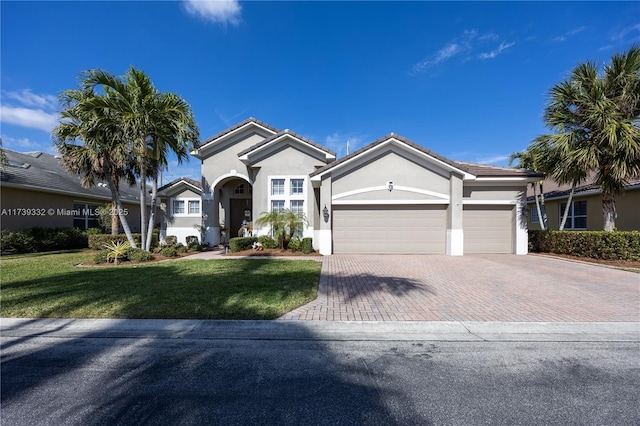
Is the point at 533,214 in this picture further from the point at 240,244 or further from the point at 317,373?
the point at 317,373

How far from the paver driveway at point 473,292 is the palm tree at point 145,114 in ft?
27.7

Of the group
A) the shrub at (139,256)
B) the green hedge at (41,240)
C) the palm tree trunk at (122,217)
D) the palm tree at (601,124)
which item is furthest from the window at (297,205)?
the green hedge at (41,240)

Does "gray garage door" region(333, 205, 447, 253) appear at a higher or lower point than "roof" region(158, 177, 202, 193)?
lower

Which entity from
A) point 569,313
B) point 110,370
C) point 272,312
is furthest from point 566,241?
point 110,370

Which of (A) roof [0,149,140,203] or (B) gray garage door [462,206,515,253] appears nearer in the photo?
(B) gray garage door [462,206,515,253]

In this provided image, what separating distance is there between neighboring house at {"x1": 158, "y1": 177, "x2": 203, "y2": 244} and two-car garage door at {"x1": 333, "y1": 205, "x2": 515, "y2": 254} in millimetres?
9601

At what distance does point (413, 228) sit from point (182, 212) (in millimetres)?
14071

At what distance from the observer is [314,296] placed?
621cm

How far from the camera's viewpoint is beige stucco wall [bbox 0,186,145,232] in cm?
1404

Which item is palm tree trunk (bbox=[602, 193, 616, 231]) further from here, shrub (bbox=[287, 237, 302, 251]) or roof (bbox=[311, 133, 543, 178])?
shrub (bbox=[287, 237, 302, 251])

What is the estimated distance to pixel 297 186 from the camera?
15.0m

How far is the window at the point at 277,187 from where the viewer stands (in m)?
15.0

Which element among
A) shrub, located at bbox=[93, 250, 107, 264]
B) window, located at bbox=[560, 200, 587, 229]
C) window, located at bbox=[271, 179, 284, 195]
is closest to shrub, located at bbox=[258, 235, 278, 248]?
window, located at bbox=[271, 179, 284, 195]

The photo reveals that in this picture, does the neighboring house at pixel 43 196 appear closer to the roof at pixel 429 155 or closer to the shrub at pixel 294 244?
the shrub at pixel 294 244
